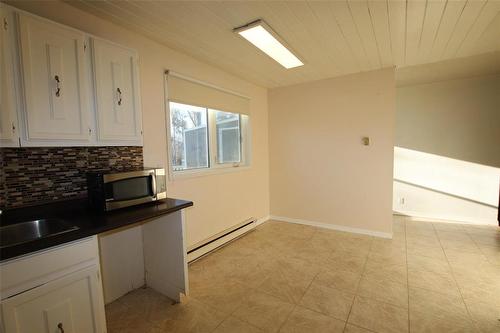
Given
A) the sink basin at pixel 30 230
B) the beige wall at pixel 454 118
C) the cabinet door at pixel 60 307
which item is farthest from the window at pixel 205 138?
the beige wall at pixel 454 118

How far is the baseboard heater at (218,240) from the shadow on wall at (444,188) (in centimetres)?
304

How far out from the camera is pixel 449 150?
4188 mm

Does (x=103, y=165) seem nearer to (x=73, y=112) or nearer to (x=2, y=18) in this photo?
(x=73, y=112)

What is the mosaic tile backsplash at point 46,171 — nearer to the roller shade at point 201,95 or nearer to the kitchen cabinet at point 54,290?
the kitchen cabinet at point 54,290

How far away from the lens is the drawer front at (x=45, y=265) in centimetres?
112

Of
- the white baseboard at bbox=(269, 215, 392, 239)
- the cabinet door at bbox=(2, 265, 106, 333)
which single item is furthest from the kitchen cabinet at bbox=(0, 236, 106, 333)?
the white baseboard at bbox=(269, 215, 392, 239)

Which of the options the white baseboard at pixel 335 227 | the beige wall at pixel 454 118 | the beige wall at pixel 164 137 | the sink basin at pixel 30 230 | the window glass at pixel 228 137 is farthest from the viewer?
the beige wall at pixel 454 118

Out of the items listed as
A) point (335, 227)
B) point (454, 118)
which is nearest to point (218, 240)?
point (335, 227)

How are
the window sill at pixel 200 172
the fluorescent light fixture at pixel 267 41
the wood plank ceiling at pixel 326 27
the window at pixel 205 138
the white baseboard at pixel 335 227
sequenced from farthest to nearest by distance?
the white baseboard at pixel 335 227 → the window at pixel 205 138 → the window sill at pixel 200 172 → the fluorescent light fixture at pixel 267 41 → the wood plank ceiling at pixel 326 27

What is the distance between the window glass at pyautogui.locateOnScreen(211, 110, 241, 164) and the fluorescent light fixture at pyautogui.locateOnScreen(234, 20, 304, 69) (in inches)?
41.9

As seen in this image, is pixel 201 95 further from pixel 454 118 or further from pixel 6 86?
pixel 454 118

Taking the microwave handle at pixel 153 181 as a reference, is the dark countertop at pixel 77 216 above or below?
below

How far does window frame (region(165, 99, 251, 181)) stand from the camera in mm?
2514

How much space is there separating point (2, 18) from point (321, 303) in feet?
9.62
